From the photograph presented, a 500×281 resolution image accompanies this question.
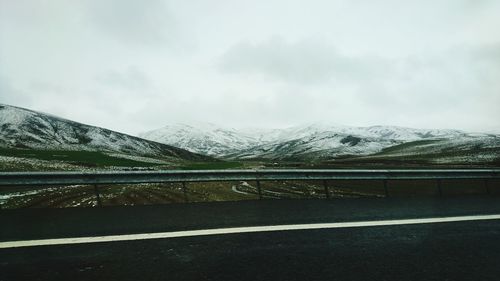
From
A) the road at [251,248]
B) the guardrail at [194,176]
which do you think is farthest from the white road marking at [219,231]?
the guardrail at [194,176]

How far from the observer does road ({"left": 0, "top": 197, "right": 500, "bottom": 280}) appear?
5016 millimetres

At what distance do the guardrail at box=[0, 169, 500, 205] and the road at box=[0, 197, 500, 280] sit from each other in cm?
148

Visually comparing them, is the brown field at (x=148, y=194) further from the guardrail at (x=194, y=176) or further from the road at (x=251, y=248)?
the road at (x=251, y=248)

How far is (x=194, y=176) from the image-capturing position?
12766mm

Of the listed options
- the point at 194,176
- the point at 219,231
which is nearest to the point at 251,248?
the point at 219,231

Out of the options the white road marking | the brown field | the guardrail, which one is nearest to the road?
the white road marking

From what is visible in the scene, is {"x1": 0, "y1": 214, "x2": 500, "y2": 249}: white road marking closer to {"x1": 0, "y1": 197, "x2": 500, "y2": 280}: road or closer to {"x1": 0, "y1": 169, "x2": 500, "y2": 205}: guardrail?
{"x1": 0, "y1": 197, "x2": 500, "y2": 280}: road

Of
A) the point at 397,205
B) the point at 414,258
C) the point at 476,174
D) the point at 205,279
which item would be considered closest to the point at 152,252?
the point at 205,279

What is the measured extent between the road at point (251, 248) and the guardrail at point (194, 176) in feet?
4.85

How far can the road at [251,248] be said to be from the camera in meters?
5.02

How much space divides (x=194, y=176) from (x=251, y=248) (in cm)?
686

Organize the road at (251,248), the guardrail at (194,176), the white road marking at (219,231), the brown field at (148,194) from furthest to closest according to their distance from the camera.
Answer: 1. the brown field at (148,194)
2. the guardrail at (194,176)
3. the white road marking at (219,231)
4. the road at (251,248)

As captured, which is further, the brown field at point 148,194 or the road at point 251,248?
the brown field at point 148,194

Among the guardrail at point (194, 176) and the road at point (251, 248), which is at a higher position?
the guardrail at point (194, 176)
